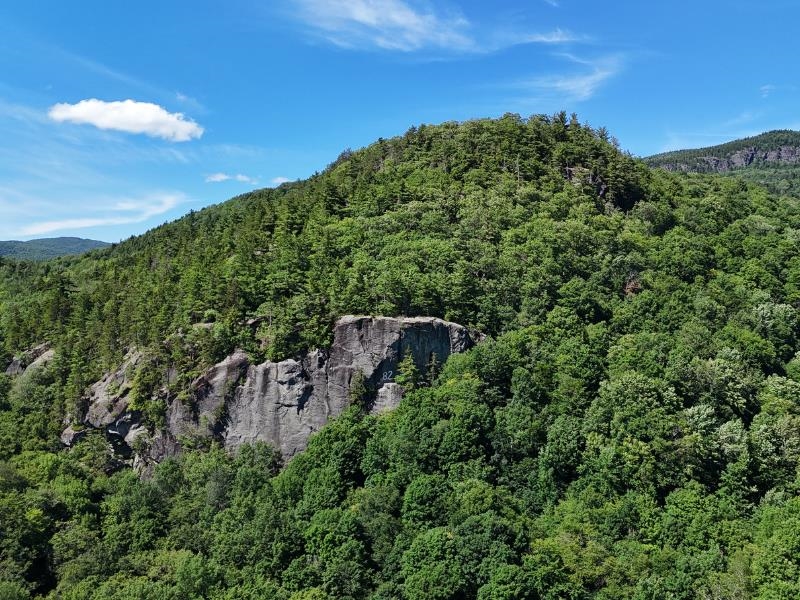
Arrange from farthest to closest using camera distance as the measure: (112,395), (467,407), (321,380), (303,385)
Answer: (112,395), (321,380), (303,385), (467,407)

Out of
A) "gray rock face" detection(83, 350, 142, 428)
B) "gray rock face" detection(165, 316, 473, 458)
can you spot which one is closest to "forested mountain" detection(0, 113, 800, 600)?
"gray rock face" detection(83, 350, 142, 428)

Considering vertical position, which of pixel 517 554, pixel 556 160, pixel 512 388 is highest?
pixel 556 160

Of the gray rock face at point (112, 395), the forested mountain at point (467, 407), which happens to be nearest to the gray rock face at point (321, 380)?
the forested mountain at point (467, 407)

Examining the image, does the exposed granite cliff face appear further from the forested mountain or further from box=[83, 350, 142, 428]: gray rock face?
box=[83, 350, 142, 428]: gray rock face

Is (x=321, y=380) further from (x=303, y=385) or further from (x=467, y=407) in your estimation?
(x=467, y=407)

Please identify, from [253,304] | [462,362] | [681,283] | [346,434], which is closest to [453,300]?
[462,362]

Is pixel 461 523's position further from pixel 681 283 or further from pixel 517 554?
pixel 681 283

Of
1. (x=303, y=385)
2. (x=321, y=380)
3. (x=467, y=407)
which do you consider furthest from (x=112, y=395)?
(x=467, y=407)

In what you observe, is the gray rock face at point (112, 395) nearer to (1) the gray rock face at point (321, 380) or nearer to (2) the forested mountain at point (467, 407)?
(2) the forested mountain at point (467, 407)
